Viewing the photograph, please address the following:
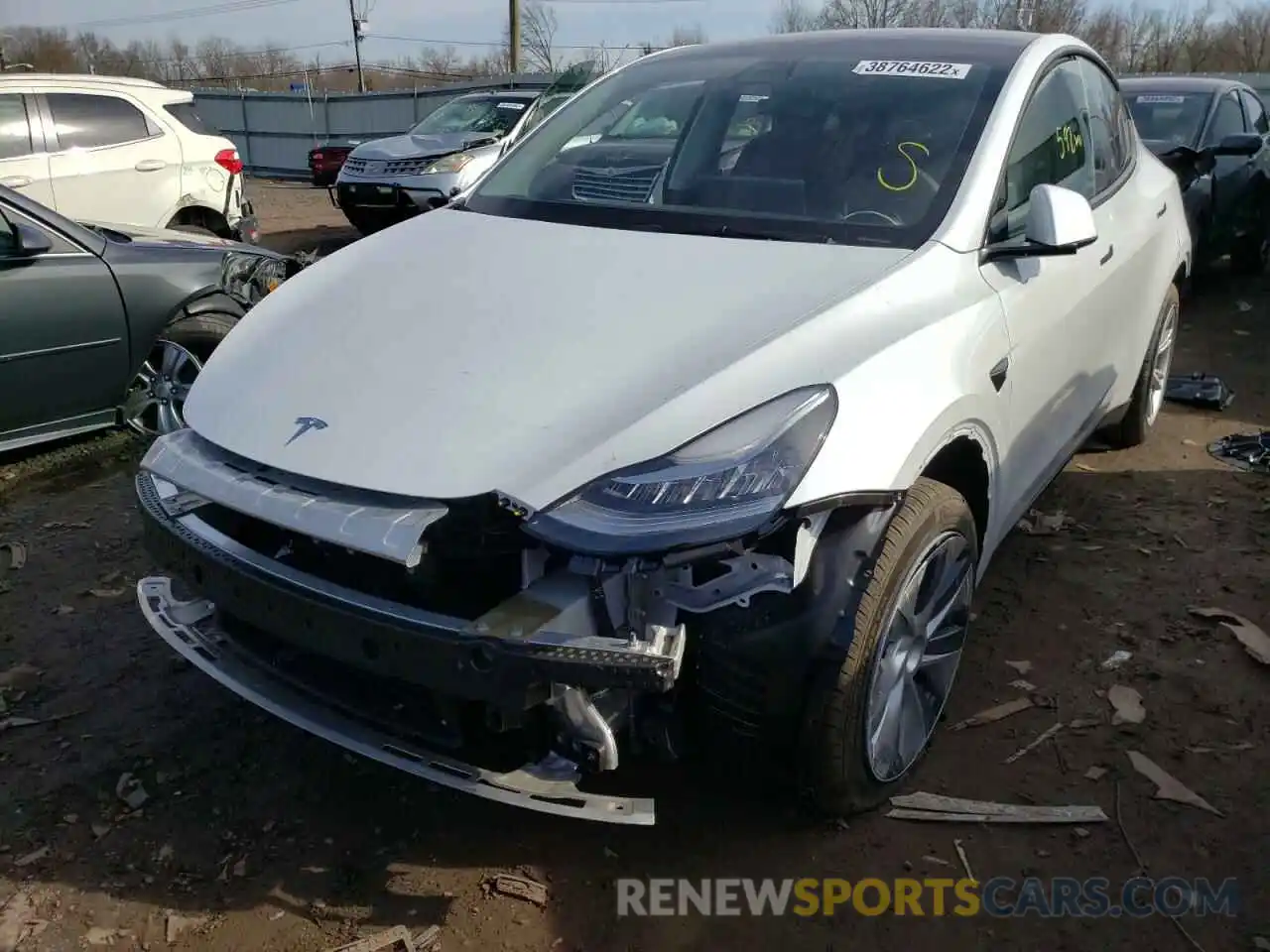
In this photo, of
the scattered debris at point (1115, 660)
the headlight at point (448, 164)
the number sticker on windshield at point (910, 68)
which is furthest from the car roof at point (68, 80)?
the scattered debris at point (1115, 660)

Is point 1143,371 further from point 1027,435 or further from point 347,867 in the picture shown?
point 347,867

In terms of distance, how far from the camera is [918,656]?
2582mm

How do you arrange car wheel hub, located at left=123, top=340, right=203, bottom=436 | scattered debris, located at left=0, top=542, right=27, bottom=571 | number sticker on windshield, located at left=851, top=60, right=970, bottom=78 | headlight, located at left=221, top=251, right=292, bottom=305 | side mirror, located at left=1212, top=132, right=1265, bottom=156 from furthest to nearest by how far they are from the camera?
side mirror, located at left=1212, top=132, right=1265, bottom=156 → headlight, located at left=221, top=251, right=292, bottom=305 → car wheel hub, located at left=123, top=340, right=203, bottom=436 → scattered debris, located at left=0, top=542, right=27, bottom=571 → number sticker on windshield, located at left=851, top=60, right=970, bottom=78

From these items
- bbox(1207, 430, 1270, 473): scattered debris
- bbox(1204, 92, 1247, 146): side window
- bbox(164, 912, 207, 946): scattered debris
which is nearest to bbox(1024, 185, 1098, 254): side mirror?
bbox(164, 912, 207, 946): scattered debris

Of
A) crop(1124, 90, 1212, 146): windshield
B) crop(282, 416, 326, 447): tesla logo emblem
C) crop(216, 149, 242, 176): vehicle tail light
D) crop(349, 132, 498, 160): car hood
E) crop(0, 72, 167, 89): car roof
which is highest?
crop(0, 72, 167, 89): car roof

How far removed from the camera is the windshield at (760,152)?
9.36ft

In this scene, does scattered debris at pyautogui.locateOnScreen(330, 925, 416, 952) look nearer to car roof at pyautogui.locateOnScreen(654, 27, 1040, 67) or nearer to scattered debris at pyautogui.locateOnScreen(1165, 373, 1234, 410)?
car roof at pyautogui.locateOnScreen(654, 27, 1040, 67)

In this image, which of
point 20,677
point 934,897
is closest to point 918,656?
point 934,897

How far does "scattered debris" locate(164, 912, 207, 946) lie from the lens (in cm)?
230

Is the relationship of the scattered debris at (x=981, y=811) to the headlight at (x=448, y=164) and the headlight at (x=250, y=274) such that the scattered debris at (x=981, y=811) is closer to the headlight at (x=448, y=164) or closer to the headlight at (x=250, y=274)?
the headlight at (x=250, y=274)

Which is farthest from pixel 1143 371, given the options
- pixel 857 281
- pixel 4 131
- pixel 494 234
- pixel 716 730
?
pixel 4 131

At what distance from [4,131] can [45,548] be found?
5.35m

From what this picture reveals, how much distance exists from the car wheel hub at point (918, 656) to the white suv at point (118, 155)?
7.27 metres

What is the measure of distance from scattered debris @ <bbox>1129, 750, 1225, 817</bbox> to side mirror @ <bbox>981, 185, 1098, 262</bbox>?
4.54 ft
